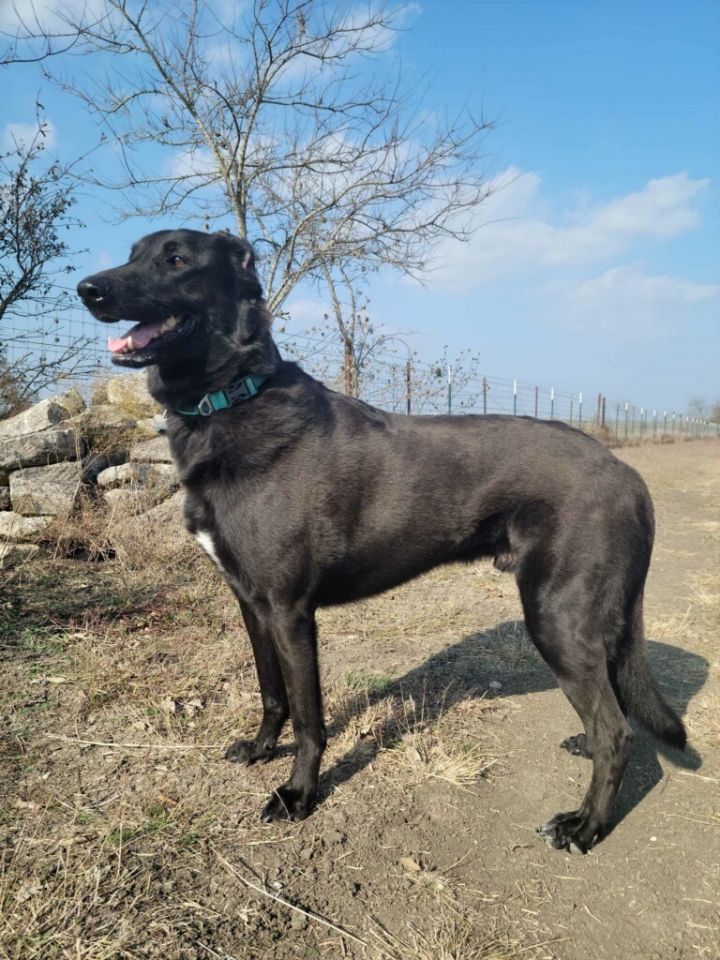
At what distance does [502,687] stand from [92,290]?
9.25ft

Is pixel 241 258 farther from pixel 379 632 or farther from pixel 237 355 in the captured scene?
pixel 379 632

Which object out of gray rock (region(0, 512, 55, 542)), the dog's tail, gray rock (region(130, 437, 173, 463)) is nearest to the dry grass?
the dog's tail

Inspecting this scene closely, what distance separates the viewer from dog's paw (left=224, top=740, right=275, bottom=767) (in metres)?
2.75

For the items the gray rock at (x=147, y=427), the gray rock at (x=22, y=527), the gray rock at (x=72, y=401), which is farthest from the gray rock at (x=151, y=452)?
the gray rock at (x=22, y=527)

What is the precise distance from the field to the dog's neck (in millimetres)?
1483

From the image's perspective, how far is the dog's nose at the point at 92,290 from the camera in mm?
2342

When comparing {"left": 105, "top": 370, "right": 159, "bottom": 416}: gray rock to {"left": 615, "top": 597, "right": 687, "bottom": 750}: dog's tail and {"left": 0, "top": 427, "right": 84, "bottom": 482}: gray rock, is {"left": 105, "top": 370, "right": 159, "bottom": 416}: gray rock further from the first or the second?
{"left": 615, "top": 597, "right": 687, "bottom": 750}: dog's tail

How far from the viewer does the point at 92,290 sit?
234cm

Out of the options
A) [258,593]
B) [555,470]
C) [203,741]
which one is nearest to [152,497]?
[203,741]

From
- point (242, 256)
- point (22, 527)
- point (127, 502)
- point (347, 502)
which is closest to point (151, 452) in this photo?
point (127, 502)

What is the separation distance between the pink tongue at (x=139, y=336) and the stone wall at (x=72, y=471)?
3.35 metres

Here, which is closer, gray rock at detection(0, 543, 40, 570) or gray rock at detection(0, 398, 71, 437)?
gray rock at detection(0, 543, 40, 570)

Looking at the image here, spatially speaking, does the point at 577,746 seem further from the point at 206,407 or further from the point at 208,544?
the point at 206,407

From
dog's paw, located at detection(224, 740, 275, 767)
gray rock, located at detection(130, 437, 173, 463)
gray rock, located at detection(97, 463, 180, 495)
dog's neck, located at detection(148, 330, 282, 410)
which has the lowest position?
dog's paw, located at detection(224, 740, 275, 767)
